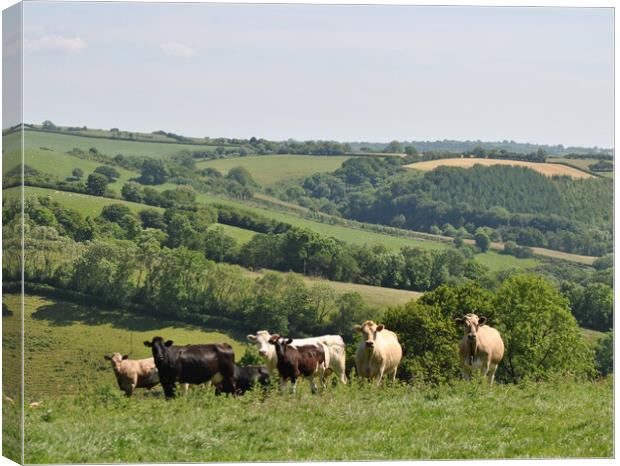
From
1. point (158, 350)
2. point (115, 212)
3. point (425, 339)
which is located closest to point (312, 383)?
point (158, 350)

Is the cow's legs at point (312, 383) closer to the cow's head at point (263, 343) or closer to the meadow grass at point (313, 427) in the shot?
the cow's head at point (263, 343)

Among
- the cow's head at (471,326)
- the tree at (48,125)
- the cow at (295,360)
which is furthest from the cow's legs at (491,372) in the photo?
the tree at (48,125)

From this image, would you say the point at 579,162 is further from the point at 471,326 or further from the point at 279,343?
the point at 279,343

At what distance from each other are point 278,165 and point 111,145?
23.5 feet

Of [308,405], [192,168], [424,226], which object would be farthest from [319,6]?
[192,168]

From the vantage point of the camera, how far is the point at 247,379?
84.3 feet

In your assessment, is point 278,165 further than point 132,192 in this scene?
Yes

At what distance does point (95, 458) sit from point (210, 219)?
2048cm

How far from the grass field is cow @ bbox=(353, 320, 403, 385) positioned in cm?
1326

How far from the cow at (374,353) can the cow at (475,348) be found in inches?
58.4

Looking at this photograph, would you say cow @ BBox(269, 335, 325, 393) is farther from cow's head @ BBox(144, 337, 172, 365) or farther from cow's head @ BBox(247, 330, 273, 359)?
cow's head @ BBox(144, 337, 172, 365)

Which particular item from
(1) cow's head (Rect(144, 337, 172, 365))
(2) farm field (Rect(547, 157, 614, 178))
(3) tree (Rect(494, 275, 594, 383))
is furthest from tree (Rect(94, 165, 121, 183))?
(1) cow's head (Rect(144, 337, 172, 365))

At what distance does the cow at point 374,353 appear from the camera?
26312 millimetres

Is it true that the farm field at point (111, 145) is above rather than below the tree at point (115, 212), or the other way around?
above
